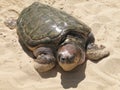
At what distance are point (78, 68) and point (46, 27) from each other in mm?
664

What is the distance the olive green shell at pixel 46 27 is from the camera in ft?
13.4

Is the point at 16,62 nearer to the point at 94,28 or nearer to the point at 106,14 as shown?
the point at 94,28

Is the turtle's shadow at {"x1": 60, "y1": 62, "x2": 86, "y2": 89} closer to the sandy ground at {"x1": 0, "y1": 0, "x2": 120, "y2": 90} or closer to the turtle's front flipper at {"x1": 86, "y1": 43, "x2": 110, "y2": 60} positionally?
the sandy ground at {"x1": 0, "y1": 0, "x2": 120, "y2": 90}

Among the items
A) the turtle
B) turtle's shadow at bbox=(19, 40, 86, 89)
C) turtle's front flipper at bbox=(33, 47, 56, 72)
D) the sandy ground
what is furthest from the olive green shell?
turtle's shadow at bbox=(19, 40, 86, 89)

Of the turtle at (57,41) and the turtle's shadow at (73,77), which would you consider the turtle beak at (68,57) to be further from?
the turtle's shadow at (73,77)

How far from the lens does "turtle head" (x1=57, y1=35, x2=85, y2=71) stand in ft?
12.4

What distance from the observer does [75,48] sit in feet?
12.9

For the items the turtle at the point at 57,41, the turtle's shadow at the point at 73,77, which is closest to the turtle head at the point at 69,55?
the turtle at the point at 57,41

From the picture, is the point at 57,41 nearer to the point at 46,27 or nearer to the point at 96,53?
the point at 46,27

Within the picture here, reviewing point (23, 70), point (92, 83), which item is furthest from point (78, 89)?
point (23, 70)

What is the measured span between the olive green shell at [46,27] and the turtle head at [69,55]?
123 millimetres

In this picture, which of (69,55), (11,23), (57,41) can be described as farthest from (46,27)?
(11,23)

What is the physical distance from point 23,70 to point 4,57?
1.24 feet

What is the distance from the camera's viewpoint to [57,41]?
4.04 m
